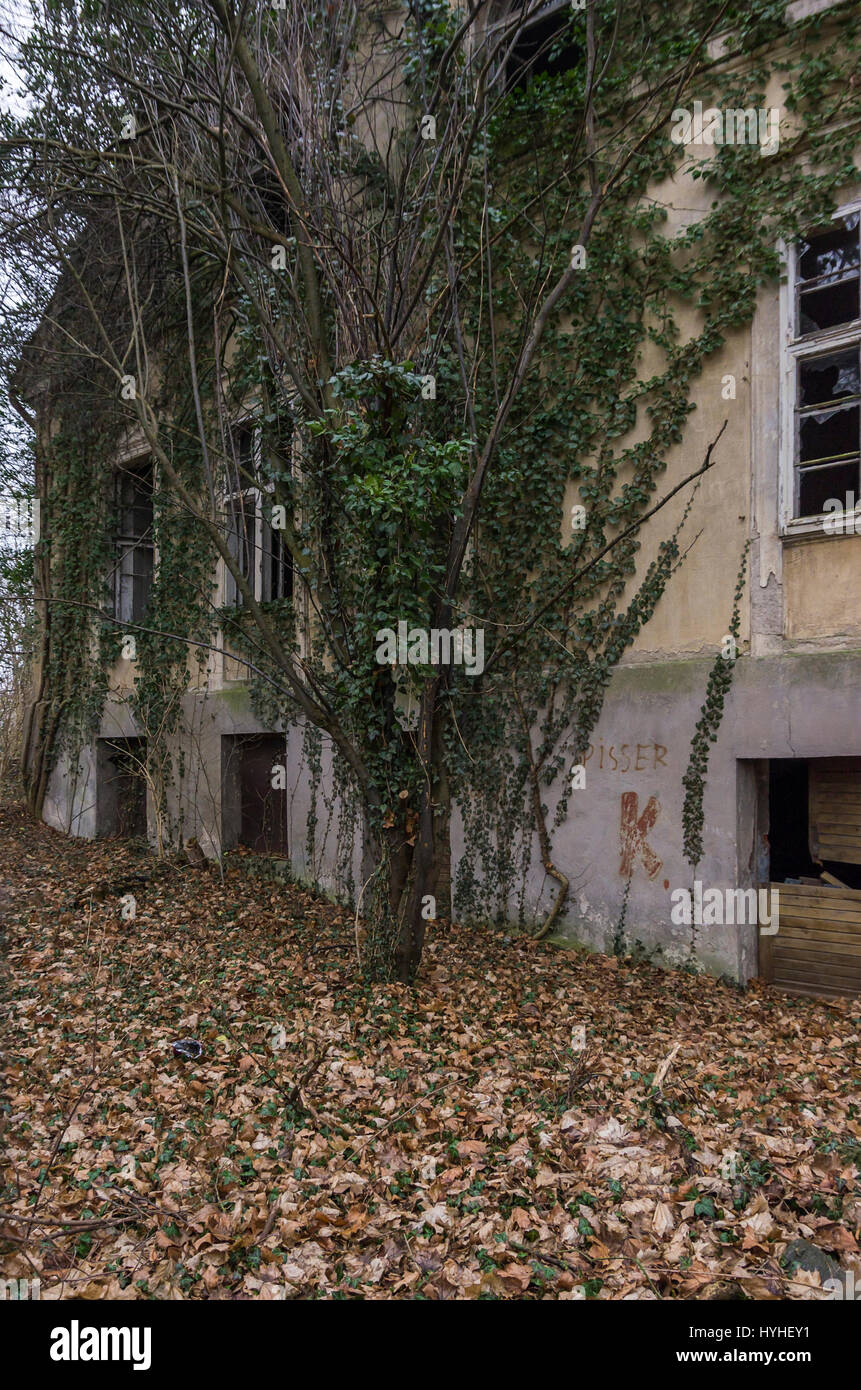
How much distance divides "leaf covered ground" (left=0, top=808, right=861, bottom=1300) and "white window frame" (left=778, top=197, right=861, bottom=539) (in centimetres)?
327

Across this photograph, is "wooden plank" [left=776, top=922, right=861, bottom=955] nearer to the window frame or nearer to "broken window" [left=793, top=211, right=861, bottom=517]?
"broken window" [left=793, top=211, right=861, bottom=517]

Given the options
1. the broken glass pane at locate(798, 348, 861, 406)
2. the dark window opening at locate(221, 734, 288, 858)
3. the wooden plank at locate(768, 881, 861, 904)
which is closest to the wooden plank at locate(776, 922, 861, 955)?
the wooden plank at locate(768, 881, 861, 904)

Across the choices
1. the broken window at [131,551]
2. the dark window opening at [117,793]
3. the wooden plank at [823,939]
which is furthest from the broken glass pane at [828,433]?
the dark window opening at [117,793]

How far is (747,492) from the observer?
641 centimetres

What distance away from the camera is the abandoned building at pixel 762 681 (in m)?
6.02

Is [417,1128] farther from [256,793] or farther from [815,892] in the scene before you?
[256,793]

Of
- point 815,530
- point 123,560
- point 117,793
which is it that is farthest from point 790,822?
point 123,560

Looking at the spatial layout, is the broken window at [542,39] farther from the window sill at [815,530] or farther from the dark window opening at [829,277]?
the window sill at [815,530]

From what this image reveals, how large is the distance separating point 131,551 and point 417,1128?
419 inches

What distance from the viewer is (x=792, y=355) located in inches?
246

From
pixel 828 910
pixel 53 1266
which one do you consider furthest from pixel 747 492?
pixel 53 1266

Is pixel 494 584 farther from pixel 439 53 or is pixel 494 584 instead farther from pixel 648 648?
pixel 439 53

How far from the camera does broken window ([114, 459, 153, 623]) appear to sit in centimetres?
1301

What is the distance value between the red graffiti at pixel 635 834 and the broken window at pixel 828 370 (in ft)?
7.97
